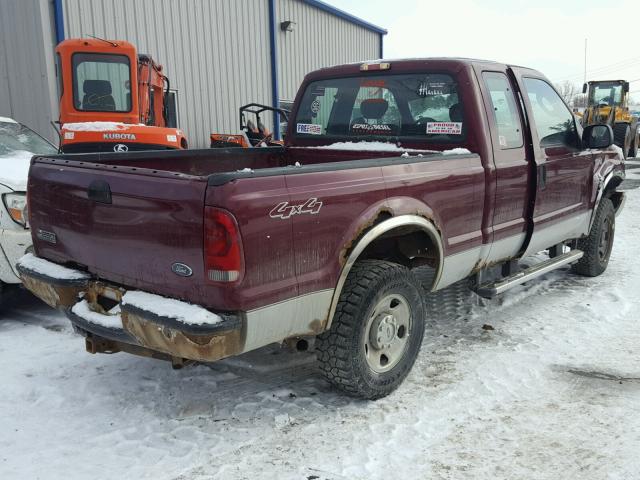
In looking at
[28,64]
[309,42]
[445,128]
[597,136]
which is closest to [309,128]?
[445,128]

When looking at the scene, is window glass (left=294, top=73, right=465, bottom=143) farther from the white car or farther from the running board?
Result: the white car

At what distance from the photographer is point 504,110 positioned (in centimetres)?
427

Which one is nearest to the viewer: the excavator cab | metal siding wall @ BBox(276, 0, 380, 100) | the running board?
the running board

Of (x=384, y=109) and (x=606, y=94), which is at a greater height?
(x=606, y=94)

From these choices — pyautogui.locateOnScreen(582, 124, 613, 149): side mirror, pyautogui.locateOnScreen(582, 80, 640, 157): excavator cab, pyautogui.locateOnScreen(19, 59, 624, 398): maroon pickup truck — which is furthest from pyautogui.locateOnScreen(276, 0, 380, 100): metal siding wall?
pyautogui.locateOnScreen(19, 59, 624, 398): maroon pickup truck

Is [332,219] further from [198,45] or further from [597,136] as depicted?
[198,45]

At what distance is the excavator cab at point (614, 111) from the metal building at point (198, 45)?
357 inches

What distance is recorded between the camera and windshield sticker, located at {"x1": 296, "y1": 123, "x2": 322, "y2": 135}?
4762mm

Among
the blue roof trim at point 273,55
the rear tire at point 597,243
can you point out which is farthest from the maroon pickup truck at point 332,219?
the blue roof trim at point 273,55

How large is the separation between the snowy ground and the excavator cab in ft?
62.2

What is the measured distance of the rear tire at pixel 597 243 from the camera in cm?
576

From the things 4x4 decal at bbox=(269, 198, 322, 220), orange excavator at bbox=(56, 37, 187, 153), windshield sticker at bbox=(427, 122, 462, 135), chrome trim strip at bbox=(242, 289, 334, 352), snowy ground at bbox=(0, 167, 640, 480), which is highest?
orange excavator at bbox=(56, 37, 187, 153)

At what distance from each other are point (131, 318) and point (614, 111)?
74.3 ft

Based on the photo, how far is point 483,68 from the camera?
13.6ft
